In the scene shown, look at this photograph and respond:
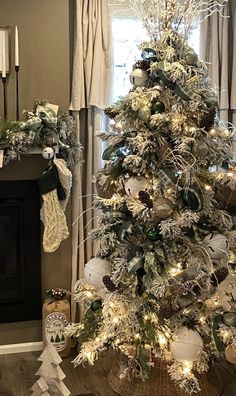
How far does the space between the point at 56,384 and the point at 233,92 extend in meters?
2.47

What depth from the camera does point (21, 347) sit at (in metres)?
3.89

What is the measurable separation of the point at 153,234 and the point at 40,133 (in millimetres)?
1103

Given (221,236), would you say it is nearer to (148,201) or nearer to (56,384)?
(148,201)

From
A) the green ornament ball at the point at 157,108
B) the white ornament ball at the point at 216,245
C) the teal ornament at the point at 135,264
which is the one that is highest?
the green ornament ball at the point at 157,108

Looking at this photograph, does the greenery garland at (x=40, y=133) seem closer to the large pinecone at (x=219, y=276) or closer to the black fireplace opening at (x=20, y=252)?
the black fireplace opening at (x=20, y=252)

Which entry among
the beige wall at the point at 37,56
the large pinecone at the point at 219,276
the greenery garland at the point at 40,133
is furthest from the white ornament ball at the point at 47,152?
the large pinecone at the point at 219,276

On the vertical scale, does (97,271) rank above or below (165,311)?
above

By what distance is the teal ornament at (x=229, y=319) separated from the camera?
2928 mm

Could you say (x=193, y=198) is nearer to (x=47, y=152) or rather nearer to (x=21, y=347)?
(x=47, y=152)

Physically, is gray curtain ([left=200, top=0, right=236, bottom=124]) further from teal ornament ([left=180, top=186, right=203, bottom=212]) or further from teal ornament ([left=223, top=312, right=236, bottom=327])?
teal ornament ([left=223, top=312, right=236, bottom=327])

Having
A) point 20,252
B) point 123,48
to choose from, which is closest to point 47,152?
point 20,252

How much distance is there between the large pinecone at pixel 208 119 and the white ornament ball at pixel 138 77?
39 cm

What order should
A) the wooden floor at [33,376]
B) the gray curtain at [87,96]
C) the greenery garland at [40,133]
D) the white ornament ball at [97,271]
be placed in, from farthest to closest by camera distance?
the gray curtain at [87,96] → the greenery garland at [40,133] → the wooden floor at [33,376] → the white ornament ball at [97,271]

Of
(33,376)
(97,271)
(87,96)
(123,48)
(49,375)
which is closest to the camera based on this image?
(49,375)
